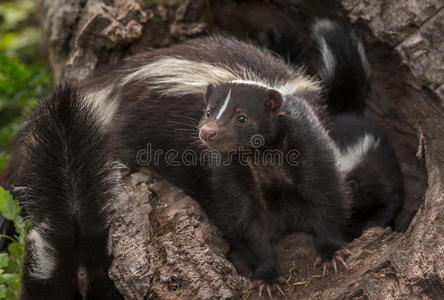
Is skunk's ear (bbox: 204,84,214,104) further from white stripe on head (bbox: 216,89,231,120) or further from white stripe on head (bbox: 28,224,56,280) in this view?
white stripe on head (bbox: 28,224,56,280)

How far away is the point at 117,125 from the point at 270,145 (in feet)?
4.88

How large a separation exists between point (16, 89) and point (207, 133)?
389 centimetres

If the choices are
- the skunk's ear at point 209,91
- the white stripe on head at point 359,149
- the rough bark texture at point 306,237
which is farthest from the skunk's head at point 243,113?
the white stripe on head at point 359,149

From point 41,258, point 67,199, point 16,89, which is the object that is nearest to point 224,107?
point 67,199

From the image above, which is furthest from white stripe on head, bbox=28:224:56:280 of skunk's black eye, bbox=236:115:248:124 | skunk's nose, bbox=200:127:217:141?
skunk's black eye, bbox=236:115:248:124

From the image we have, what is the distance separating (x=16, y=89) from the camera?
682 centimetres

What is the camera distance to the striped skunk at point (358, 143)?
5.15 metres

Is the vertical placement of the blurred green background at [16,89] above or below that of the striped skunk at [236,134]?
below

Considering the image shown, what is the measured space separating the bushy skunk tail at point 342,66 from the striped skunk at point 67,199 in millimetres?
2390

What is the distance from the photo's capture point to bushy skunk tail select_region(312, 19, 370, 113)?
511cm

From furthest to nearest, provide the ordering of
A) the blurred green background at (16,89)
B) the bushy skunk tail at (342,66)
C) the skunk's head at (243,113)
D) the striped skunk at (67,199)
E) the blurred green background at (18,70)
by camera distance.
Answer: the blurred green background at (18,70)
the bushy skunk tail at (342,66)
the blurred green background at (16,89)
the skunk's head at (243,113)
the striped skunk at (67,199)

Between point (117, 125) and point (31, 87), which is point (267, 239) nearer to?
point (117, 125)

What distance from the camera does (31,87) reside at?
271 inches

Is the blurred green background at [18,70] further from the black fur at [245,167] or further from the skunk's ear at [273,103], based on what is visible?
the skunk's ear at [273,103]
